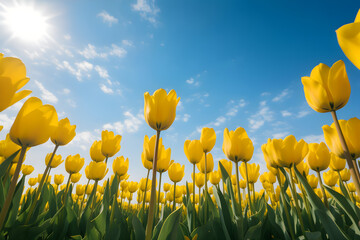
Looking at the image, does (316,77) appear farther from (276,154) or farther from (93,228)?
(93,228)

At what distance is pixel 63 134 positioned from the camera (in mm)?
2422

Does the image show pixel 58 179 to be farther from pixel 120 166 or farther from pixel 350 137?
pixel 350 137

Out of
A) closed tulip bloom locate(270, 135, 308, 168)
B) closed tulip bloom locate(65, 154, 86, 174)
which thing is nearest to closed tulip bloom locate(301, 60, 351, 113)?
closed tulip bloom locate(270, 135, 308, 168)

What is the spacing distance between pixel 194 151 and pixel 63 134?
1748mm

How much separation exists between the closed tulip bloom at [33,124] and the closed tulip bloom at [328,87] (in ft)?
6.56

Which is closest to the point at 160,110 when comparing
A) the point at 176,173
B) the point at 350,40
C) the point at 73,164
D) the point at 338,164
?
the point at 350,40

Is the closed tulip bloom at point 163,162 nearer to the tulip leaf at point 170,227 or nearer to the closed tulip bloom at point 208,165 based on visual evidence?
the closed tulip bloom at point 208,165

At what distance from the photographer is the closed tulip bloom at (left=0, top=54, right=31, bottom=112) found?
3.69ft

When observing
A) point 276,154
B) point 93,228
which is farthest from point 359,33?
point 93,228

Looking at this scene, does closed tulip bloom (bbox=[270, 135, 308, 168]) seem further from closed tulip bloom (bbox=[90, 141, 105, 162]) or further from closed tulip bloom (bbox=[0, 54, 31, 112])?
closed tulip bloom (bbox=[90, 141, 105, 162])

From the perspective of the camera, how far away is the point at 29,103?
1.52 meters

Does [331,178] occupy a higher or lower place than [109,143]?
lower

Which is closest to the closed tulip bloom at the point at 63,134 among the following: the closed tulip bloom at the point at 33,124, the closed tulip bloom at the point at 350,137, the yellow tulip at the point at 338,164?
the closed tulip bloom at the point at 33,124

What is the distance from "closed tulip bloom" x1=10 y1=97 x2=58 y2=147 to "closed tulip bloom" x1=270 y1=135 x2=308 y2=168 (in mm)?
2018
